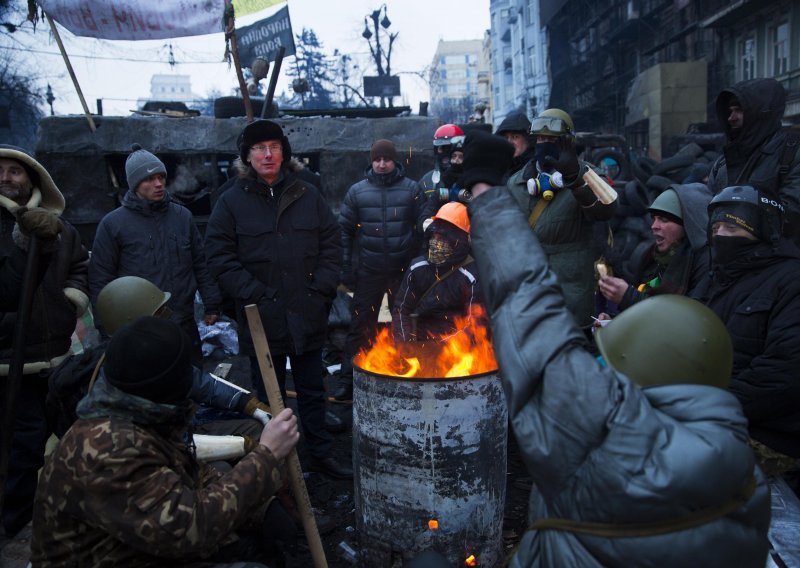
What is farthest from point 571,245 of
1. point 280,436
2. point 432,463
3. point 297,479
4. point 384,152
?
point 280,436

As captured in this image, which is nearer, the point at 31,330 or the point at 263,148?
the point at 31,330

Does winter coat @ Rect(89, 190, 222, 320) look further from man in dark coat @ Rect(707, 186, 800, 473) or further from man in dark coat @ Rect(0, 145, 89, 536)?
man in dark coat @ Rect(707, 186, 800, 473)

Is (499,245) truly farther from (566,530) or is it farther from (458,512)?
(458,512)

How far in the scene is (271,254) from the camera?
4.45 m

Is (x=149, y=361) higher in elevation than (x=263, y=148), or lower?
lower

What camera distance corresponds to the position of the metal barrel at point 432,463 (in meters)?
3.12

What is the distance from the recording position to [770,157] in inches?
166

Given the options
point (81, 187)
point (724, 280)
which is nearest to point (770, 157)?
point (724, 280)

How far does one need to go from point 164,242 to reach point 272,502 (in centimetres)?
272

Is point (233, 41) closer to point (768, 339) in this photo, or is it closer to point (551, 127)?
point (551, 127)

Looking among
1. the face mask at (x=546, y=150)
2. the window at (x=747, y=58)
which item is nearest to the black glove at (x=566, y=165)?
the face mask at (x=546, y=150)

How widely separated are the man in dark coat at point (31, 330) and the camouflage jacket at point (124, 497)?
6.70 feet

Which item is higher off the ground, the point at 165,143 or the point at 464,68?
the point at 464,68

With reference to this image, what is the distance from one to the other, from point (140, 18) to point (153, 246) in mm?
3324
